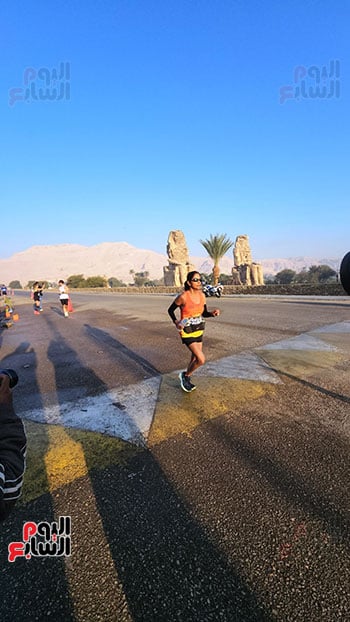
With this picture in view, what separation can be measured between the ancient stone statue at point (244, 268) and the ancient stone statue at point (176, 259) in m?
6.78

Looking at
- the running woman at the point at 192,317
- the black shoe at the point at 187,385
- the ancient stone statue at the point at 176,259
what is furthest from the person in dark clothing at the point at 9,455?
the ancient stone statue at the point at 176,259

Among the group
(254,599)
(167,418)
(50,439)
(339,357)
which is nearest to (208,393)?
(167,418)

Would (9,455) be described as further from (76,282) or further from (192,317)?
(76,282)

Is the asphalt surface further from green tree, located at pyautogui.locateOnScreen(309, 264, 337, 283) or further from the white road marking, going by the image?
green tree, located at pyautogui.locateOnScreen(309, 264, 337, 283)

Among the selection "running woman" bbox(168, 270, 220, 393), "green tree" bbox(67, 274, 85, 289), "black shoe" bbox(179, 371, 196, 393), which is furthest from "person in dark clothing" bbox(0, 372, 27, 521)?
"green tree" bbox(67, 274, 85, 289)

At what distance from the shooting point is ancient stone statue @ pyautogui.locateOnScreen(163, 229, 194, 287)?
40219mm

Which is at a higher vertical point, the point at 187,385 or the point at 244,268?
the point at 244,268

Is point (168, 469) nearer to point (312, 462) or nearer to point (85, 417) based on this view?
point (312, 462)

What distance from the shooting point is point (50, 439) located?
321 cm

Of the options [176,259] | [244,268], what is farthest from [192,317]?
[176,259]

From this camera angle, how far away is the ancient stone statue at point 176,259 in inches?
1583

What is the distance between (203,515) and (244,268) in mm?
33765

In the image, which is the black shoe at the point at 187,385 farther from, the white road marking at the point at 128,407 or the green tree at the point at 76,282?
the green tree at the point at 76,282

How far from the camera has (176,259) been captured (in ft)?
138
